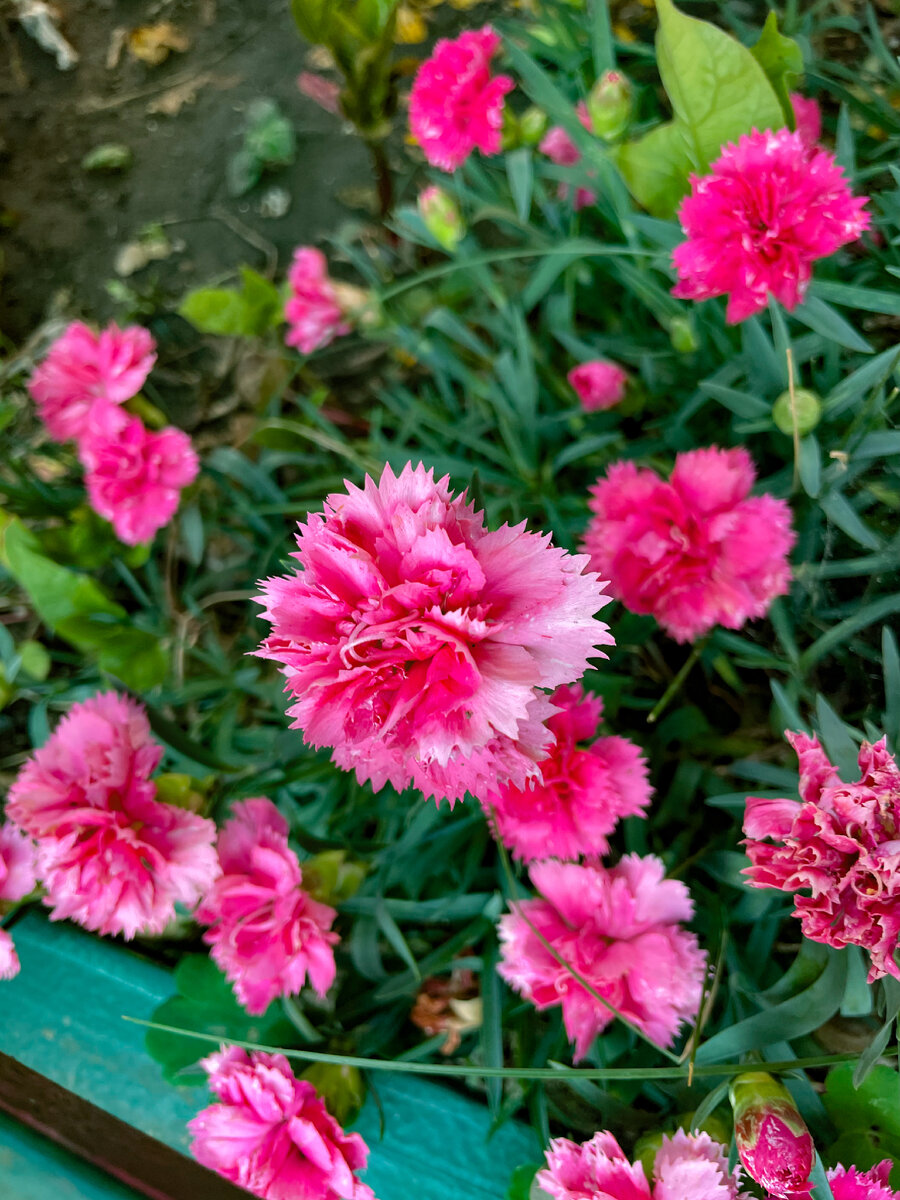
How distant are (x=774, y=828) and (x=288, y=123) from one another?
1518mm

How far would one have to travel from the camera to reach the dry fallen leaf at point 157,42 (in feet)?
5.07

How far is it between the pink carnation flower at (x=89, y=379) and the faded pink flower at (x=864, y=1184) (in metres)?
1.02

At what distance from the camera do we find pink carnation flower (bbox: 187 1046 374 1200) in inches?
24.4

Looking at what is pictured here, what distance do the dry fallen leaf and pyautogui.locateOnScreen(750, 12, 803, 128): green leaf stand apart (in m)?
1.30

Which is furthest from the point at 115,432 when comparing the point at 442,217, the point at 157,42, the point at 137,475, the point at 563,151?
the point at 157,42

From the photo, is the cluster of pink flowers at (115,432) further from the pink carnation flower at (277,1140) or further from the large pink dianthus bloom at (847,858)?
the large pink dianthus bloom at (847,858)

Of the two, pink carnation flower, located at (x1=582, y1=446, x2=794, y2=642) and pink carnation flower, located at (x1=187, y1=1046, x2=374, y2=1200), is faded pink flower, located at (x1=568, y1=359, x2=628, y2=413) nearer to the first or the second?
pink carnation flower, located at (x1=582, y1=446, x2=794, y2=642)

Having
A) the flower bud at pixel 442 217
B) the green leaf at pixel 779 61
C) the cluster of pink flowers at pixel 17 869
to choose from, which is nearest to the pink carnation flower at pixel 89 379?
the flower bud at pixel 442 217

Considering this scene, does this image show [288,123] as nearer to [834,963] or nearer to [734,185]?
[734,185]

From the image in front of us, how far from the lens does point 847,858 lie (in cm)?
51

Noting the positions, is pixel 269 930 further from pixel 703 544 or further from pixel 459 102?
pixel 459 102

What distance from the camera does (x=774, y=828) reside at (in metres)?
0.54

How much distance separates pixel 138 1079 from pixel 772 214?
1.02 meters

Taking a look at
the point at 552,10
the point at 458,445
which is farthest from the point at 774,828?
the point at 552,10
